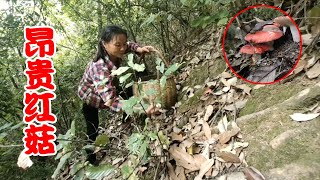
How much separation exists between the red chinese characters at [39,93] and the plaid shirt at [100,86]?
16.4 inches

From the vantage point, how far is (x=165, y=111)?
9.68 ft

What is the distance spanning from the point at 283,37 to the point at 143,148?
1.22 meters

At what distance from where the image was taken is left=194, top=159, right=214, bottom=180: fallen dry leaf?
1.84 m

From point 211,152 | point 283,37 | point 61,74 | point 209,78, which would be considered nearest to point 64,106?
point 61,74

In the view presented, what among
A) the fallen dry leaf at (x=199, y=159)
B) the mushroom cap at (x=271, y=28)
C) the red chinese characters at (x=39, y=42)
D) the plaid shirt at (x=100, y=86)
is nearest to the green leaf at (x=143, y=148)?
the fallen dry leaf at (x=199, y=159)

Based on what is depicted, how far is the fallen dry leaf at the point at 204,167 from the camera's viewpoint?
1.84 meters

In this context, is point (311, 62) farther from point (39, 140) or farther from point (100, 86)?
point (39, 140)

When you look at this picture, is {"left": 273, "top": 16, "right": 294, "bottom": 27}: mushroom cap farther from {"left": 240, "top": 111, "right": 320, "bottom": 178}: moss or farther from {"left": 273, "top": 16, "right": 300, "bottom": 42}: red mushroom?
{"left": 240, "top": 111, "right": 320, "bottom": 178}: moss

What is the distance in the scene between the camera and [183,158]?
2047 millimetres

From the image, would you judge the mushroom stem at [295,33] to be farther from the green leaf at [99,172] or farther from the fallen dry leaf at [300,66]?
the green leaf at [99,172]

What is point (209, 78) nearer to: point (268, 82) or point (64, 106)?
point (268, 82)

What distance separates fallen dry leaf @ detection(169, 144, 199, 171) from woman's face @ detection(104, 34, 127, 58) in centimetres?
119

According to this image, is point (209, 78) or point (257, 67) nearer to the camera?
point (257, 67)

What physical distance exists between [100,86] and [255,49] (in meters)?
1.36
